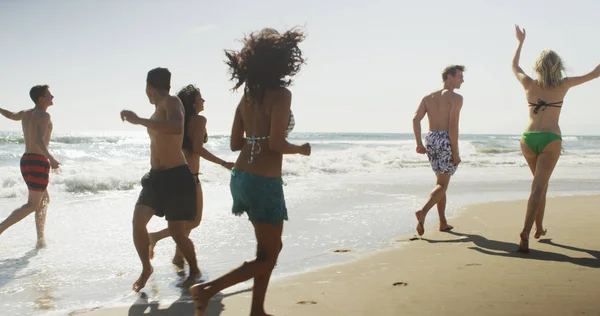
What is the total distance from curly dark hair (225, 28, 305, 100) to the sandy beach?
1.57m

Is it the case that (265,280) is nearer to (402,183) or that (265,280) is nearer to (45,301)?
(45,301)

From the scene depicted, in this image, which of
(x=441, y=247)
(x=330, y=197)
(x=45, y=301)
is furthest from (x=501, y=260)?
(x=330, y=197)

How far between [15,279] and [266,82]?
3.17 m

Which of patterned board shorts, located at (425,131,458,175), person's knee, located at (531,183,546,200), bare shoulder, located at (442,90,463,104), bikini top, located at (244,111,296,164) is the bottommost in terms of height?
person's knee, located at (531,183,546,200)

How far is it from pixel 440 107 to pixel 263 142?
4019 mm

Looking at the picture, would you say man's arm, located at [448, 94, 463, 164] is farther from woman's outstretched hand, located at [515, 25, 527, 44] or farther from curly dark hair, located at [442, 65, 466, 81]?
woman's outstretched hand, located at [515, 25, 527, 44]

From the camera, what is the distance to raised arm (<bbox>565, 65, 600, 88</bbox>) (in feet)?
17.3

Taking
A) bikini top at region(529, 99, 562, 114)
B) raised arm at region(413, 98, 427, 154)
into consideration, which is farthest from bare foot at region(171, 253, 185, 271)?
bikini top at region(529, 99, 562, 114)

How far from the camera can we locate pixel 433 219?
310 inches

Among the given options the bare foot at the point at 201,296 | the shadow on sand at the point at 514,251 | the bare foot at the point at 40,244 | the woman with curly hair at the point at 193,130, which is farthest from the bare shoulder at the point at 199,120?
the shadow on sand at the point at 514,251

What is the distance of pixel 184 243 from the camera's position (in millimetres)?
A: 4523

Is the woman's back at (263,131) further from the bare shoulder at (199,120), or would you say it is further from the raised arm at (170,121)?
the bare shoulder at (199,120)

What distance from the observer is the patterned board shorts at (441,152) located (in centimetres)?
654

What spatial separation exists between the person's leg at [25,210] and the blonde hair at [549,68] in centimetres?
560
